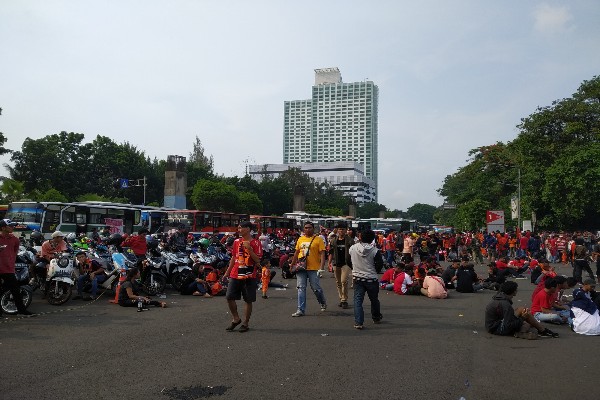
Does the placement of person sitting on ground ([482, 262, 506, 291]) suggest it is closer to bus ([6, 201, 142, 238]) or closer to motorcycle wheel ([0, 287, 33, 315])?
motorcycle wheel ([0, 287, 33, 315])

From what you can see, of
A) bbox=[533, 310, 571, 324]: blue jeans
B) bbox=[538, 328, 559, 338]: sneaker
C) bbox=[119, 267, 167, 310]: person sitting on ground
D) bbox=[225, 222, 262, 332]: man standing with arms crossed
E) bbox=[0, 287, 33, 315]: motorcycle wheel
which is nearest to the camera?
bbox=[538, 328, 559, 338]: sneaker

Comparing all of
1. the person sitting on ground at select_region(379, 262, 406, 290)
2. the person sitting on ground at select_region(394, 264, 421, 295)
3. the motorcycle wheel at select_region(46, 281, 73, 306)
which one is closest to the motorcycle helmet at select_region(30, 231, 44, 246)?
the motorcycle wheel at select_region(46, 281, 73, 306)

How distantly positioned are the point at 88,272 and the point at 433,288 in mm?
8611

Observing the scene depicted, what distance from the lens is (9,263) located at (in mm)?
8992

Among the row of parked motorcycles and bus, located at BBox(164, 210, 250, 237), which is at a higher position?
bus, located at BBox(164, 210, 250, 237)

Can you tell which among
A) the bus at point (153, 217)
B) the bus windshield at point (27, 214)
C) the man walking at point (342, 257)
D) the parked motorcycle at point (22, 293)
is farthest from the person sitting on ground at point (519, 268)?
the bus at point (153, 217)

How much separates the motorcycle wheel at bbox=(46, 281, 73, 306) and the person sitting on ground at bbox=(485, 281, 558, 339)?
8.61 m

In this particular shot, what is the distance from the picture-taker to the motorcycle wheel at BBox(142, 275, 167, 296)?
12.6 m

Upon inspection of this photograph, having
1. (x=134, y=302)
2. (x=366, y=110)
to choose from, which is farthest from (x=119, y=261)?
(x=366, y=110)

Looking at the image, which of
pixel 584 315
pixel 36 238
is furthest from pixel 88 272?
pixel 584 315

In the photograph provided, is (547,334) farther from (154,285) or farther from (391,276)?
(154,285)

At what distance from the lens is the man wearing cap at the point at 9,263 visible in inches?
352

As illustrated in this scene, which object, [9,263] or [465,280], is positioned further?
[465,280]

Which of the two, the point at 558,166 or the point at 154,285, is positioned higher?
the point at 558,166
